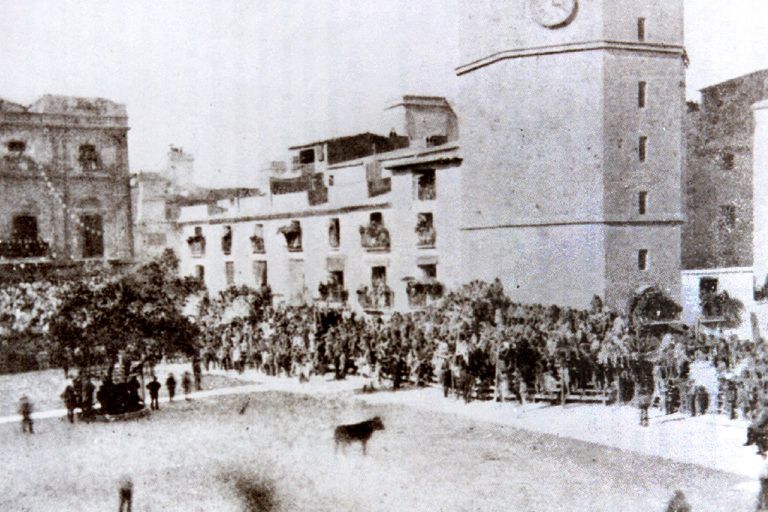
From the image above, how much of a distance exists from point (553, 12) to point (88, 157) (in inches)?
555

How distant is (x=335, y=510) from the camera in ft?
38.5

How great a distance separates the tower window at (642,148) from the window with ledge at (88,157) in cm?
1597

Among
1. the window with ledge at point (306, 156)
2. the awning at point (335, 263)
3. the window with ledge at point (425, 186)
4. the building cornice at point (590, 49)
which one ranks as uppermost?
the building cornice at point (590, 49)

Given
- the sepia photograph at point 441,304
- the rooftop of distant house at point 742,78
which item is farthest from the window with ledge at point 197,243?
the rooftop of distant house at point 742,78

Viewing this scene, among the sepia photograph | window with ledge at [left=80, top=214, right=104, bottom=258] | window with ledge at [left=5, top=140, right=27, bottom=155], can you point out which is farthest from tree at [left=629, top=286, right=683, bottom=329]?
window with ledge at [left=5, top=140, right=27, bottom=155]

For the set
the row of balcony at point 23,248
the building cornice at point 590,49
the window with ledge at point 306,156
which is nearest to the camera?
the row of balcony at point 23,248

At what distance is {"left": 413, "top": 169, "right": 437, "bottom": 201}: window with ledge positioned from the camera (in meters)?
24.0

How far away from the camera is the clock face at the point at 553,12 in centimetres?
2095

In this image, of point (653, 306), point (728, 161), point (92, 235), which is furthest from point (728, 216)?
point (92, 235)

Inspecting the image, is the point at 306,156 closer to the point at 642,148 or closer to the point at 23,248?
the point at 642,148

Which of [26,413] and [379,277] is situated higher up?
[379,277]

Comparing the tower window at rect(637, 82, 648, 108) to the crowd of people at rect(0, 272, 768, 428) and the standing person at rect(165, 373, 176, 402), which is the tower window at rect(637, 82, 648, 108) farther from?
the standing person at rect(165, 373, 176, 402)

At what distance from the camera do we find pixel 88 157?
A: 20.6 m

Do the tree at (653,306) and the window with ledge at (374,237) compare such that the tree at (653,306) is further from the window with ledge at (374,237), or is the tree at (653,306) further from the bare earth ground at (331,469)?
the bare earth ground at (331,469)
